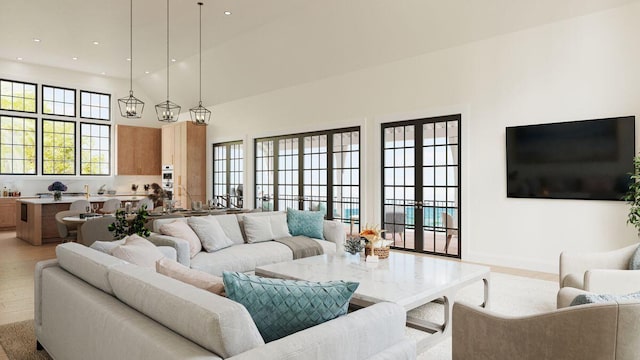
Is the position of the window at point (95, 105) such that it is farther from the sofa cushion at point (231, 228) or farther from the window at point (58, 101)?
the sofa cushion at point (231, 228)

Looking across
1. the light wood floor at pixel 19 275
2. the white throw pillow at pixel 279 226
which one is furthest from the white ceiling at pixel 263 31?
the light wood floor at pixel 19 275

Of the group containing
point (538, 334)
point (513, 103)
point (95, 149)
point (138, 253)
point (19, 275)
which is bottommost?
point (19, 275)

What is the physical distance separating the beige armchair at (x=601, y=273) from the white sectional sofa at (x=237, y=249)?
2.62 m

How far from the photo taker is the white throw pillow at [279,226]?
5.14 m

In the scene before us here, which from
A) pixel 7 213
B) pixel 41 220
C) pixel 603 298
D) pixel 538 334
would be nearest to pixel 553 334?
pixel 538 334

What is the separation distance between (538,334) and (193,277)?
5.49ft

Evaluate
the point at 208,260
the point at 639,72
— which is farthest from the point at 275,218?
the point at 639,72

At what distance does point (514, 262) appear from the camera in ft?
18.1

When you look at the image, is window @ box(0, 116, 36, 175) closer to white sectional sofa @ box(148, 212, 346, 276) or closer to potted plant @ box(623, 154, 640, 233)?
white sectional sofa @ box(148, 212, 346, 276)

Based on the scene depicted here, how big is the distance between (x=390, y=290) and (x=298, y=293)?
1.45 metres

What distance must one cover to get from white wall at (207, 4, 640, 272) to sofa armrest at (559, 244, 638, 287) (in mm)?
1725

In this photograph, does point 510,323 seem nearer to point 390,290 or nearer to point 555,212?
point 390,290

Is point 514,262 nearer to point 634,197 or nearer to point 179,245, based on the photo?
point 634,197

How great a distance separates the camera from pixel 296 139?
28.1 ft
